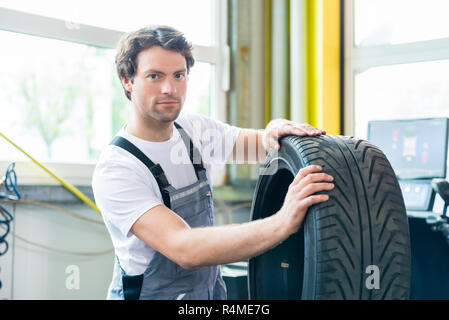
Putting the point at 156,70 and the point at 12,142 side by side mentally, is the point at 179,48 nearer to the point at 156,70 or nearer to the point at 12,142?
the point at 156,70

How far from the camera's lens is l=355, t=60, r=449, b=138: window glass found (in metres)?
2.68

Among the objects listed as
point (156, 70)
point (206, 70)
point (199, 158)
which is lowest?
point (199, 158)

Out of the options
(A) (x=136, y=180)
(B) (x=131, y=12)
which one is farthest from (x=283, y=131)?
(B) (x=131, y=12)

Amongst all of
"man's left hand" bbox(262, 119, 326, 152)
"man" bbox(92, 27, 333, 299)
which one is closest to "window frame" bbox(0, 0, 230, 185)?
"man" bbox(92, 27, 333, 299)

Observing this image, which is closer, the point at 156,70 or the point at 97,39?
the point at 156,70

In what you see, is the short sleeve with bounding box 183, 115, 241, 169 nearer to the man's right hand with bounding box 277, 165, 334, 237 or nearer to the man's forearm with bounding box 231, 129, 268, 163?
the man's forearm with bounding box 231, 129, 268, 163

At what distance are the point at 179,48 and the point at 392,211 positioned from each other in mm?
829

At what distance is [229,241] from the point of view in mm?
1148

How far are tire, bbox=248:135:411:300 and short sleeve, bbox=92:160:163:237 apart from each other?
0.45 metres

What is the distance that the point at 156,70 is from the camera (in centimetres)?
149
